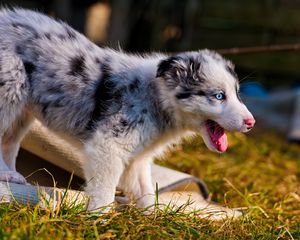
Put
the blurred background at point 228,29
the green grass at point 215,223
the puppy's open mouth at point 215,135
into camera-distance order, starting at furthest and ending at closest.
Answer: the blurred background at point 228,29 → the puppy's open mouth at point 215,135 → the green grass at point 215,223

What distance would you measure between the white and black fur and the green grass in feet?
1.33

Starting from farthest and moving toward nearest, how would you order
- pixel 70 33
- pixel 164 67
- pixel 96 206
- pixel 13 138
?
1. pixel 13 138
2. pixel 70 33
3. pixel 164 67
4. pixel 96 206

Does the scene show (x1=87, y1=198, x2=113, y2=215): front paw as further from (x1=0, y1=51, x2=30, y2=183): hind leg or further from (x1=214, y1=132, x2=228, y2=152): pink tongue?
(x1=214, y1=132, x2=228, y2=152): pink tongue

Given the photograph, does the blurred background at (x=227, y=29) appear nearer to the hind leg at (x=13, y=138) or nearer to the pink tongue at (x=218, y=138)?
the hind leg at (x=13, y=138)

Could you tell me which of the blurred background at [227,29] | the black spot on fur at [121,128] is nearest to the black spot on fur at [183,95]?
the black spot on fur at [121,128]

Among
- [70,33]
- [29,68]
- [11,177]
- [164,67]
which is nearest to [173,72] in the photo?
[164,67]

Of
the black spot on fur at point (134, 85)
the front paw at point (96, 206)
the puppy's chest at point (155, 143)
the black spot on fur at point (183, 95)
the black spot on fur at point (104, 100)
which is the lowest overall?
the front paw at point (96, 206)

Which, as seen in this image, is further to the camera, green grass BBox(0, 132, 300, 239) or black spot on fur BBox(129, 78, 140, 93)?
black spot on fur BBox(129, 78, 140, 93)

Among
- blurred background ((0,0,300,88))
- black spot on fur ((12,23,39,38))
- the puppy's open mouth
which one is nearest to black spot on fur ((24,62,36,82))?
black spot on fur ((12,23,39,38))

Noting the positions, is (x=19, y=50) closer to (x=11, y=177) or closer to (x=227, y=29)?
(x=11, y=177)

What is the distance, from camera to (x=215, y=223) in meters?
4.61

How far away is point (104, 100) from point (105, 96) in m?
0.03

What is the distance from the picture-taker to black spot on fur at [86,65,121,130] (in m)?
4.59

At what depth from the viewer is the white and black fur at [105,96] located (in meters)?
4.50
